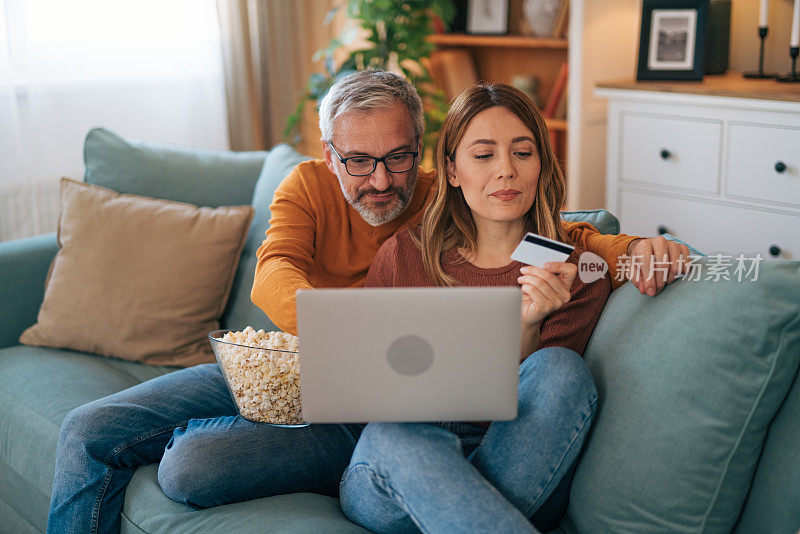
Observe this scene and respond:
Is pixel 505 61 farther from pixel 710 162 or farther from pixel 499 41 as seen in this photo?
pixel 710 162

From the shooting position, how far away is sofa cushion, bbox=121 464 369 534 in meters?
1.30

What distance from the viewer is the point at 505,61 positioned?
371cm

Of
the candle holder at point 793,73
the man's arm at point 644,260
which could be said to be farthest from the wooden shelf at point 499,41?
the man's arm at point 644,260

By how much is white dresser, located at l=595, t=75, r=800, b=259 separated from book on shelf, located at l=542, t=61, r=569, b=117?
1.37 feet

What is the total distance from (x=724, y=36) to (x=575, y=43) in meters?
0.52

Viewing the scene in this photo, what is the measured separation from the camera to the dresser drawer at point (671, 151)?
8.54 feet

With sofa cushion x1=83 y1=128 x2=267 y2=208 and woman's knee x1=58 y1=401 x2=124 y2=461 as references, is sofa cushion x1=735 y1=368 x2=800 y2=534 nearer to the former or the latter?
woman's knee x1=58 y1=401 x2=124 y2=461

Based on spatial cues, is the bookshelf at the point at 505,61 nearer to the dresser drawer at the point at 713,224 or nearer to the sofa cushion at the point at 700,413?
the dresser drawer at the point at 713,224

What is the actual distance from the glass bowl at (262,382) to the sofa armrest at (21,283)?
0.94 m

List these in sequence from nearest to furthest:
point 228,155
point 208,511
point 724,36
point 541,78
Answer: point 208,511 < point 228,155 < point 724,36 < point 541,78

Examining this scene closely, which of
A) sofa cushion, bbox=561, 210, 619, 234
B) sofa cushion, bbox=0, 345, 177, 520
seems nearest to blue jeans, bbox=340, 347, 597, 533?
sofa cushion, bbox=561, 210, 619, 234

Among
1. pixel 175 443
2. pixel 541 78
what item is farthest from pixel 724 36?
pixel 175 443

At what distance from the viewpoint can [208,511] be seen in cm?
138

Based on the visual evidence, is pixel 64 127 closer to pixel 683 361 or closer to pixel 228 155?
pixel 228 155
